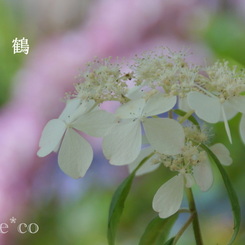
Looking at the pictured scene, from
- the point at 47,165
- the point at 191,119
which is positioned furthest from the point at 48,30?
the point at 191,119

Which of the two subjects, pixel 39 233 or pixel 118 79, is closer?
pixel 118 79

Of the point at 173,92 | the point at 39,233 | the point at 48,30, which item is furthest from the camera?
the point at 48,30

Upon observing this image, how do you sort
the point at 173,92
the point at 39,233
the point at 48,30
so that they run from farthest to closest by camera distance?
the point at 48,30
the point at 39,233
the point at 173,92

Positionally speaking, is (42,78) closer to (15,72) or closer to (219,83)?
(15,72)

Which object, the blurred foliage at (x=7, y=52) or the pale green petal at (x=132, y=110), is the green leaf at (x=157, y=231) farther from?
the blurred foliage at (x=7, y=52)

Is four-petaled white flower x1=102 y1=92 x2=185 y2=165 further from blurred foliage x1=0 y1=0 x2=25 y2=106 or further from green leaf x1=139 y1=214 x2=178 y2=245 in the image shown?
blurred foliage x1=0 y1=0 x2=25 y2=106

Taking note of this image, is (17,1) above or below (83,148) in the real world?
above
